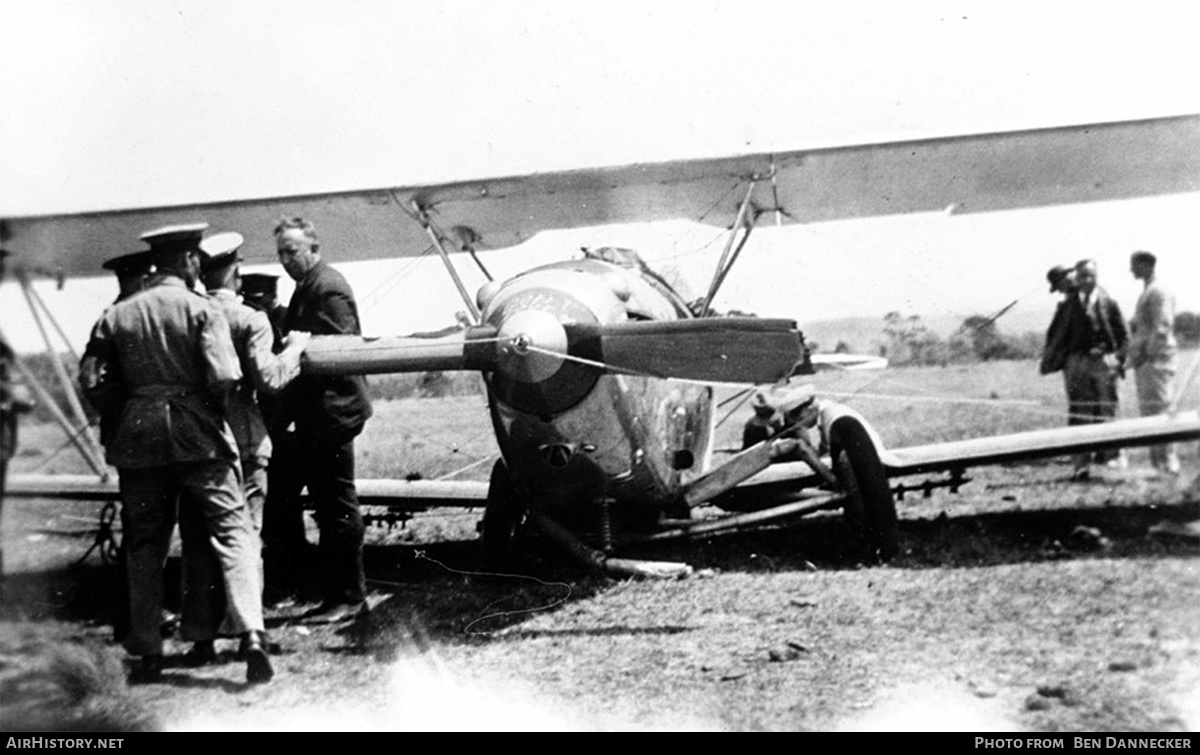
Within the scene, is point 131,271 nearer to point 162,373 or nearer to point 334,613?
point 162,373

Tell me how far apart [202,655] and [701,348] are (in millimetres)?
2598

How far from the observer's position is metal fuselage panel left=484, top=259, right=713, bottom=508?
4332mm

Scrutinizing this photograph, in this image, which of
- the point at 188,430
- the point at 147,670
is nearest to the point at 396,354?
the point at 188,430

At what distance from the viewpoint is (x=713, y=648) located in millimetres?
3771

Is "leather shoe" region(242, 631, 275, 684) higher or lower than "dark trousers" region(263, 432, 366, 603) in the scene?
lower

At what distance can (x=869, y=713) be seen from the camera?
312 cm

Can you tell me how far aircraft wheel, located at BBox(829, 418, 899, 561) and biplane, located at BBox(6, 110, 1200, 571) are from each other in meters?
0.01

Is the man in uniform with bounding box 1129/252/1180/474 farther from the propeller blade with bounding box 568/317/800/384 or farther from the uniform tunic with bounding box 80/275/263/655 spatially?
the uniform tunic with bounding box 80/275/263/655

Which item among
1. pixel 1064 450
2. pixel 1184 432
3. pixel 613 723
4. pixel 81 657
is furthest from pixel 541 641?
Result: pixel 1184 432

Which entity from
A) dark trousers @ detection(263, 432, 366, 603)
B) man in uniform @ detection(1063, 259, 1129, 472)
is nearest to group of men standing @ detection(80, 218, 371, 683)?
dark trousers @ detection(263, 432, 366, 603)

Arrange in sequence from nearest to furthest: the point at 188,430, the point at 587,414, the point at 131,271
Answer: the point at 188,430 < the point at 131,271 < the point at 587,414

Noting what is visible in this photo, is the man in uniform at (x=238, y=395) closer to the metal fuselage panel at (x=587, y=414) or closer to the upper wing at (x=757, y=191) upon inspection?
the metal fuselage panel at (x=587, y=414)

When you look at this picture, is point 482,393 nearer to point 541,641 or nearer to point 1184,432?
point 541,641

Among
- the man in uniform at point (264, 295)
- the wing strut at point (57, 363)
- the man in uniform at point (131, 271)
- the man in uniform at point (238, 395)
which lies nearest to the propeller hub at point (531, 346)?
the man in uniform at point (238, 395)
